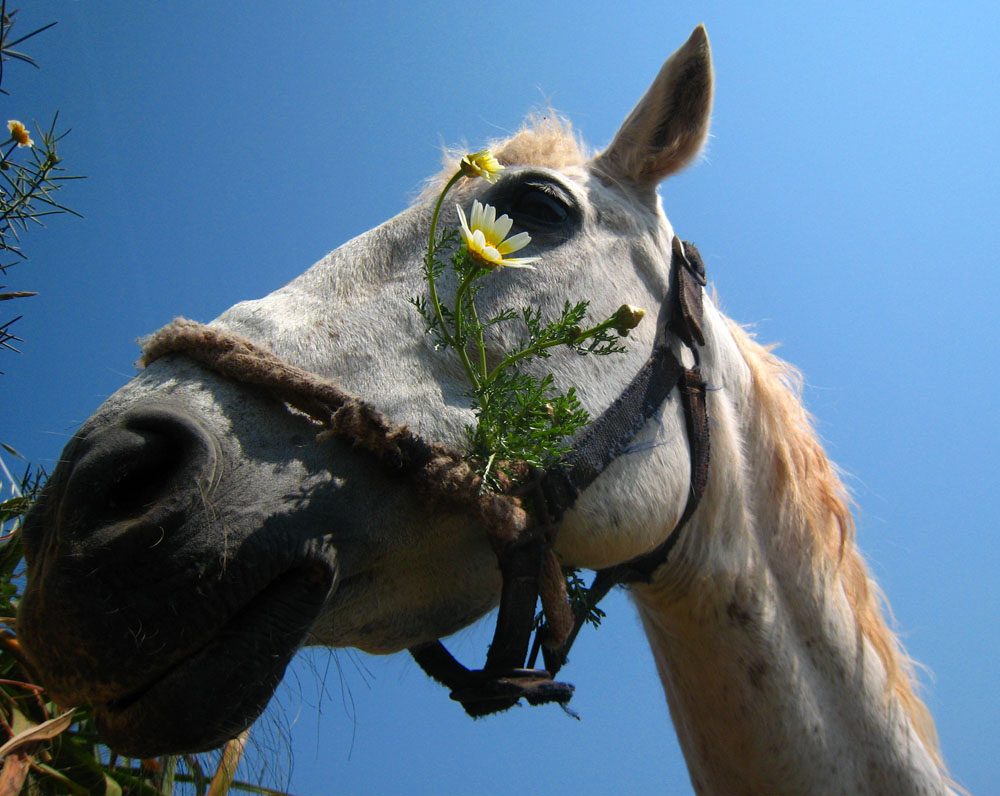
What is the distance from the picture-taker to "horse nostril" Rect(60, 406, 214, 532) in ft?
3.52

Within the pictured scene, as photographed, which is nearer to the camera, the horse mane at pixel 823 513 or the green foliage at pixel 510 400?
the green foliage at pixel 510 400

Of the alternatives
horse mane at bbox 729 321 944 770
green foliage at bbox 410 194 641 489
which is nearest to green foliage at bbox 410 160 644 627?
green foliage at bbox 410 194 641 489

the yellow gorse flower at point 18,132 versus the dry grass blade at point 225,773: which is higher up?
the yellow gorse flower at point 18,132

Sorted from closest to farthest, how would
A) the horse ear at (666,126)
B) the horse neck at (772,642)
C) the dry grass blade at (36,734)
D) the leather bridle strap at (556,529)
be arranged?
the leather bridle strap at (556,529) < the dry grass blade at (36,734) < the horse neck at (772,642) < the horse ear at (666,126)

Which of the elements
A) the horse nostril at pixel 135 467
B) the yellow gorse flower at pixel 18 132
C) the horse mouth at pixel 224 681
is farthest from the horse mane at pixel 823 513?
the yellow gorse flower at pixel 18 132

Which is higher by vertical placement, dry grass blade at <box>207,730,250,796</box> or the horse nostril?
the horse nostril

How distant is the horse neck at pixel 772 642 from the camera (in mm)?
1962

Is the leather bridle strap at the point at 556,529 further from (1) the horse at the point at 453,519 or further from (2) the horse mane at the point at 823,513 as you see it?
(2) the horse mane at the point at 823,513

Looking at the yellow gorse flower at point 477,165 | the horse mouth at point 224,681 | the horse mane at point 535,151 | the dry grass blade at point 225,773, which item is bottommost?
the dry grass blade at point 225,773

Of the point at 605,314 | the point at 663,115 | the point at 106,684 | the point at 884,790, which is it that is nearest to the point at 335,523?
the point at 106,684

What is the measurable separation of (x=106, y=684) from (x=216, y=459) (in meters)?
0.39

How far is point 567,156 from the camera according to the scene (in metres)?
2.15

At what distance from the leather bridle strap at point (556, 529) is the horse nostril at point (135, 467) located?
64 cm

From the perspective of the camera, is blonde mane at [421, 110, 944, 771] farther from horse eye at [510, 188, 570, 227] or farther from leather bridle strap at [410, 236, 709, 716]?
leather bridle strap at [410, 236, 709, 716]
